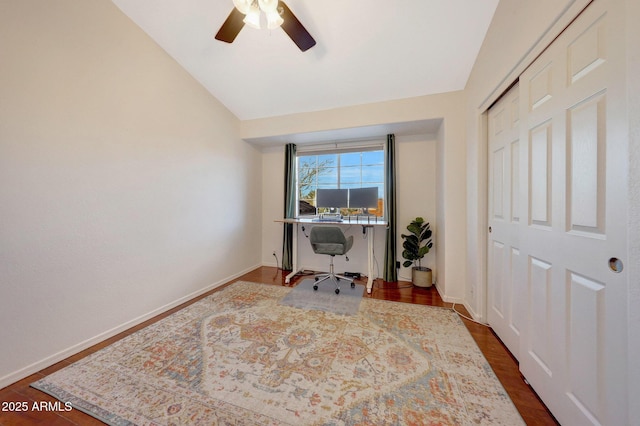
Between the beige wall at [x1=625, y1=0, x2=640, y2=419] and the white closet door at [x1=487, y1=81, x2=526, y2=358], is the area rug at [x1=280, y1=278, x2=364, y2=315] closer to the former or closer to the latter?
the white closet door at [x1=487, y1=81, x2=526, y2=358]

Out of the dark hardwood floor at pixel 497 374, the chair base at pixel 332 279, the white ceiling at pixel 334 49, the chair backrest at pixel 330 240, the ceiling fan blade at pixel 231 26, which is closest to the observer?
the dark hardwood floor at pixel 497 374

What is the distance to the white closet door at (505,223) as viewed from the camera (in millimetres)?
1645

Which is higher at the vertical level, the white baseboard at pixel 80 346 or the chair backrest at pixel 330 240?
the chair backrest at pixel 330 240

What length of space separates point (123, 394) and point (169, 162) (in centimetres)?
211

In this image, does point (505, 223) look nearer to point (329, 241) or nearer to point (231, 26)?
point (329, 241)

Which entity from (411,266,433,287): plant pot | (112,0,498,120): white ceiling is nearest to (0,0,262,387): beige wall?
(112,0,498,120): white ceiling

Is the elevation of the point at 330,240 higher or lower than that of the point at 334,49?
lower

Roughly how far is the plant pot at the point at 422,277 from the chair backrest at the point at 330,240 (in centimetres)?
107

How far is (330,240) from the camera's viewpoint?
9.99 feet

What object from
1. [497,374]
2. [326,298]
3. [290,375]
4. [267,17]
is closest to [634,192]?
[497,374]

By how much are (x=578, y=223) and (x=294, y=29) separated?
2.25 m

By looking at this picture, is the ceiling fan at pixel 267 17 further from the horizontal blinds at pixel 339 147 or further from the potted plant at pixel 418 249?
the potted plant at pixel 418 249

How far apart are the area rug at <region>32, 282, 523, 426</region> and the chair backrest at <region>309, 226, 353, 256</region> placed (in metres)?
0.99

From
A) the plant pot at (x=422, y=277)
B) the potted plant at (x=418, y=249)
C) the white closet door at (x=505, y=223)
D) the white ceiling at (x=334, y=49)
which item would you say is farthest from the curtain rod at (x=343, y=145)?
the plant pot at (x=422, y=277)
